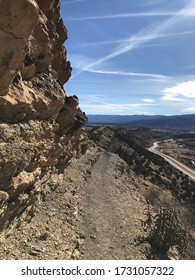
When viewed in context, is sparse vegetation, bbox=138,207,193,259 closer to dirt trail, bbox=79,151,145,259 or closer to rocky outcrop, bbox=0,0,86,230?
dirt trail, bbox=79,151,145,259

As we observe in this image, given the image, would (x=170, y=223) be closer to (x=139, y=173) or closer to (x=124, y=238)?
(x=124, y=238)

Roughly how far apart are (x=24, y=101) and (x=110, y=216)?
16.3m

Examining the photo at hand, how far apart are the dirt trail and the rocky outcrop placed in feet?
16.8

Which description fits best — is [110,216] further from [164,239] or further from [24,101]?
[24,101]

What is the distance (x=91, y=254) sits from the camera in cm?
2350

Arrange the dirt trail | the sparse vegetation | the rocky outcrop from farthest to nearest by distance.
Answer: the sparse vegetation
the dirt trail
the rocky outcrop

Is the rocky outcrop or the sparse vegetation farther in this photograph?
the sparse vegetation

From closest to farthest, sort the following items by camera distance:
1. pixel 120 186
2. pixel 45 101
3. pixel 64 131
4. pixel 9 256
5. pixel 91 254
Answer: pixel 9 256, pixel 45 101, pixel 91 254, pixel 64 131, pixel 120 186

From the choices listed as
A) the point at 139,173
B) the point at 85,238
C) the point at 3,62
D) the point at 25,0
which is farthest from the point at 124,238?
the point at 139,173

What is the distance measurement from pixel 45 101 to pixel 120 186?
25.4 meters

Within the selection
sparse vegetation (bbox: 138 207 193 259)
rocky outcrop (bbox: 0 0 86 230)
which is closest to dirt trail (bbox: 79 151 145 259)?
sparse vegetation (bbox: 138 207 193 259)

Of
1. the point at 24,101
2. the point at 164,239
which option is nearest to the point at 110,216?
the point at 164,239

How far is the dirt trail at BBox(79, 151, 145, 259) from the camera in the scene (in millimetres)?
25078

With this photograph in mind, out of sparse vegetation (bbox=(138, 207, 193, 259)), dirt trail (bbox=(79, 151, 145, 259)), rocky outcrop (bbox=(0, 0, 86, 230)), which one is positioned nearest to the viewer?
rocky outcrop (bbox=(0, 0, 86, 230))
